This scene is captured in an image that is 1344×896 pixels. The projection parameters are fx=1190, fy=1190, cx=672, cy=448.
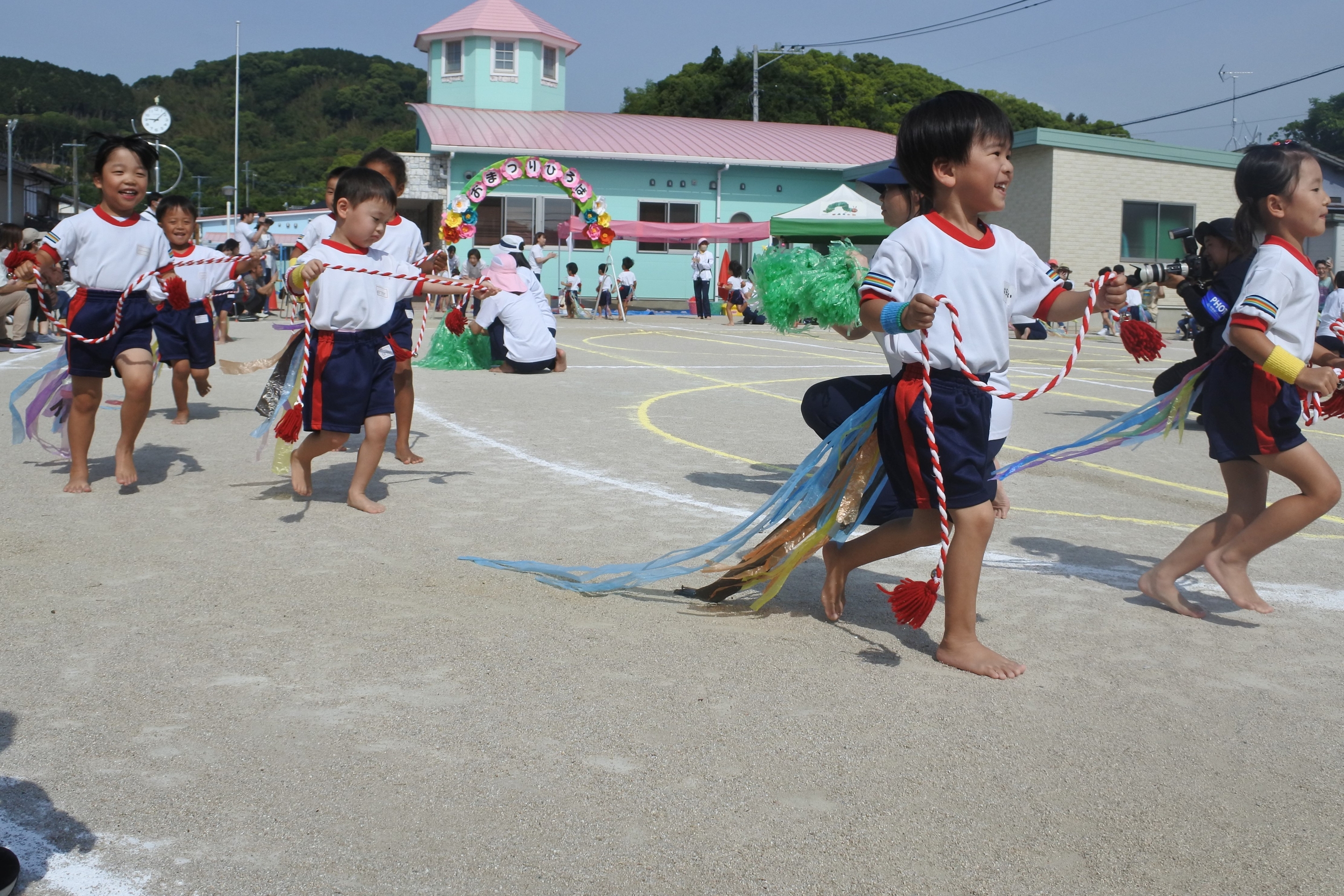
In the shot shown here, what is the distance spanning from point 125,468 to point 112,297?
992 millimetres

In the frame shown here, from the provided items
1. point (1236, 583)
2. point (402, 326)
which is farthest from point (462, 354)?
point (1236, 583)

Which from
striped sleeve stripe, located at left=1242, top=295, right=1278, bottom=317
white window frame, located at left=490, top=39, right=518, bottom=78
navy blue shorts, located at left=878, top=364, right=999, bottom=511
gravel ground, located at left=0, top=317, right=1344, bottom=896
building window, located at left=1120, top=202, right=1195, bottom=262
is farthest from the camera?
white window frame, located at left=490, top=39, right=518, bottom=78

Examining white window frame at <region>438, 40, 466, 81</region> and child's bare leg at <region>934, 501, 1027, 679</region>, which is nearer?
child's bare leg at <region>934, 501, 1027, 679</region>

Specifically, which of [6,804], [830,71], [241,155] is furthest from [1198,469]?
[241,155]

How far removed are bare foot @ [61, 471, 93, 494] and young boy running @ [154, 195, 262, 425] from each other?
2621 mm

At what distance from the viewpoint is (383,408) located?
6.46 m

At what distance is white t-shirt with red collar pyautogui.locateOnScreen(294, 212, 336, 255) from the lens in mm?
7738

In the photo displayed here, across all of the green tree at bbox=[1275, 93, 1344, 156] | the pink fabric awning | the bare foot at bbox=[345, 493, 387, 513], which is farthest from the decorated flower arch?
the green tree at bbox=[1275, 93, 1344, 156]

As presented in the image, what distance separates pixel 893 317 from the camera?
378cm

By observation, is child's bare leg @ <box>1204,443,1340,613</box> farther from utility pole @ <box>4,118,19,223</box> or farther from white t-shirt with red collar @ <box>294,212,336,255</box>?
utility pole @ <box>4,118,19,223</box>

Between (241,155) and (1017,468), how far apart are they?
11334 centimetres

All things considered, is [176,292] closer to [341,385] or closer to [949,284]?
[341,385]

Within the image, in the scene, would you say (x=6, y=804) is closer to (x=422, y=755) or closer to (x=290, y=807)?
(x=290, y=807)

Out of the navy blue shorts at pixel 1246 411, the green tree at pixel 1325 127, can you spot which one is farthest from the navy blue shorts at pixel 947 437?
the green tree at pixel 1325 127
